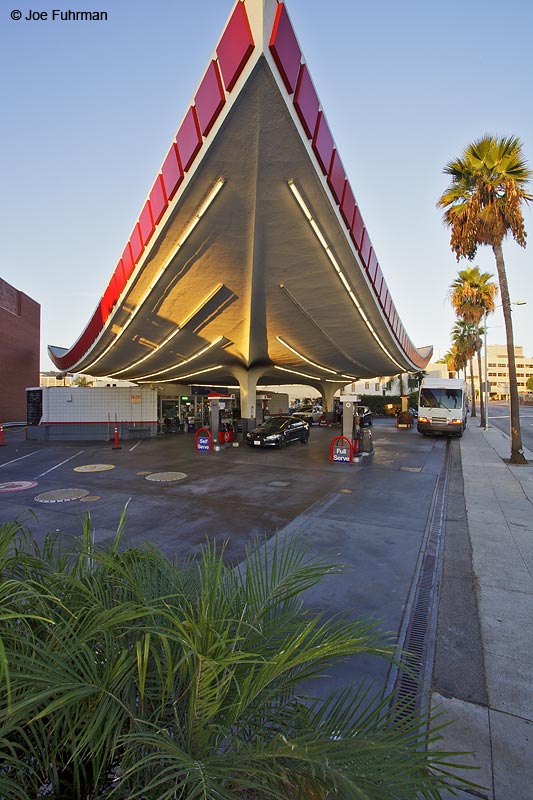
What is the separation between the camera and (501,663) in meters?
3.97

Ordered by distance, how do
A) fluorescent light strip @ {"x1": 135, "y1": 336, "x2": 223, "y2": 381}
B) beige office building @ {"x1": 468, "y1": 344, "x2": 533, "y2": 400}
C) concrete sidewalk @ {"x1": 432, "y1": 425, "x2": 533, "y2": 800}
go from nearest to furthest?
concrete sidewalk @ {"x1": 432, "y1": 425, "x2": 533, "y2": 800}
fluorescent light strip @ {"x1": 135, "y1": 336, "x2": 223, "y2": 381}
beige office building @ {"x1": 468, "y1": 344, "x2": 533, "y2": 400}

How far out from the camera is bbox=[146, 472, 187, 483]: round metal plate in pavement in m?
12.9

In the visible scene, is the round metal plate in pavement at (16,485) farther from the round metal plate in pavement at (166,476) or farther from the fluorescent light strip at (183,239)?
the fluorescent light strip at (183,239)

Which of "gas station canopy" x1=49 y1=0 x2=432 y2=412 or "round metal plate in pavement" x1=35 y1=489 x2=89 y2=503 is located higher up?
"gas station canopy" x1=49 y1=0 x2=432 y2=412

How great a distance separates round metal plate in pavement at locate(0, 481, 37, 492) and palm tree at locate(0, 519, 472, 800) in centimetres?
1122

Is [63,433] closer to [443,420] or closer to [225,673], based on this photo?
[443,420]

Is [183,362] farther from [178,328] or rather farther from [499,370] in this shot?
[499,370]

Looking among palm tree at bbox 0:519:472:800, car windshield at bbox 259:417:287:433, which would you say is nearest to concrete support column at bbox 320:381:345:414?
car windshield at bbox 259:417:287:433

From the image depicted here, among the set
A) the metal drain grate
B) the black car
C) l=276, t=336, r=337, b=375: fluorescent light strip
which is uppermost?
l=276, t=336, r=337, b=375: fluorescent light strip

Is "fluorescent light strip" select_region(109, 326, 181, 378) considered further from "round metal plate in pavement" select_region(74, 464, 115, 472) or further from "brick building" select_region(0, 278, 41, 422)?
"brick building" select_region(0, 278, 41, 422)

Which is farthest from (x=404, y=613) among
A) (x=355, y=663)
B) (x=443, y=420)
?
(x=443, y=420)

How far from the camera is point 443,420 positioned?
81.6ft

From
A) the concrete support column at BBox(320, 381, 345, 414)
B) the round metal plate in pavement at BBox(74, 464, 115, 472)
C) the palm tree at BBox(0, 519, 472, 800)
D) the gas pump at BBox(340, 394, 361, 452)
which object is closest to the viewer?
the palm tree at BBox(0, 519, 472, 800)

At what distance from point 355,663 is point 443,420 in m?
23.4
